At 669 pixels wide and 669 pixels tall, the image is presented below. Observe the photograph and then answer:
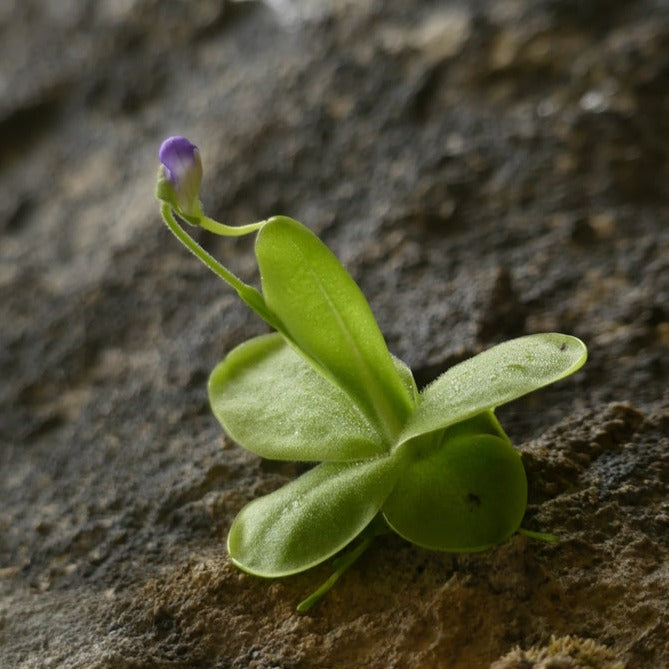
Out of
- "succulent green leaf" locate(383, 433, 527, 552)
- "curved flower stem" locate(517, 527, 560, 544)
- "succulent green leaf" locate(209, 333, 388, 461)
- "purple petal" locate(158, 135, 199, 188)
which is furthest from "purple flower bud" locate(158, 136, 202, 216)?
"curved flower stem" locate(517, 527, 560, 544)

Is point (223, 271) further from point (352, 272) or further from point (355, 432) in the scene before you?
point (352, 272)

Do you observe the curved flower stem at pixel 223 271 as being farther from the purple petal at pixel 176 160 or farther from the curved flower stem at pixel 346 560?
the curved flower stem at pixel 346 560

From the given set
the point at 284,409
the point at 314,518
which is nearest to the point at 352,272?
Answer: the point at 284,409

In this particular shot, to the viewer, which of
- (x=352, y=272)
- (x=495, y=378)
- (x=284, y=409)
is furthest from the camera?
(x=352, y=272)

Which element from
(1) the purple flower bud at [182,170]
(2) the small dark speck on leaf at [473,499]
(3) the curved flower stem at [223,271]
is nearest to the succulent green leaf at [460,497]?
(2) the small dark speck on leaf at [473,499]

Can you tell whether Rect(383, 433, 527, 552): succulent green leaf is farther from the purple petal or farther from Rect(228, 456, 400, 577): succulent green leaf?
the purple petal

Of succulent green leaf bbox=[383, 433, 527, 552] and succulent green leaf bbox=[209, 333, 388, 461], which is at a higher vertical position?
succulent green leaf bbox=[209, 333, 388, 461]

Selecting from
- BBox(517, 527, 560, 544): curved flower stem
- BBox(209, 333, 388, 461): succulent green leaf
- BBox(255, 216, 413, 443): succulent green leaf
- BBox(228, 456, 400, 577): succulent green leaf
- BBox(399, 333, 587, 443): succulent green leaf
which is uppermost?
BBox(255, 216, 413, 443): succulent green leaf
